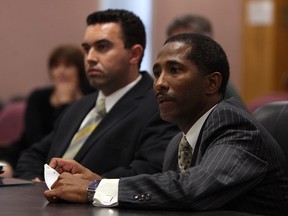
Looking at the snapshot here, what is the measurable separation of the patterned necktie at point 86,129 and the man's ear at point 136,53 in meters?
0.23

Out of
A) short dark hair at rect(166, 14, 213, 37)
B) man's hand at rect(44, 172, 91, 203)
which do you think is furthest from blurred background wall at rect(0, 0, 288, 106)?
man's hand at rect(44, 172, 91, 203)

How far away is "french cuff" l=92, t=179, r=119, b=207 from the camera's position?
212 cm

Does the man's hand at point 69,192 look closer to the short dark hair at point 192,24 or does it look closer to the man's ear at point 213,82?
the man's ear at point 213,82

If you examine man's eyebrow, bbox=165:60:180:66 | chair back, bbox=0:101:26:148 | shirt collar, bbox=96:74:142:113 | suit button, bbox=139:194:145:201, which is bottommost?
chair back, bbox=0:101:26:148

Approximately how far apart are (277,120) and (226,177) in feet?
2.42

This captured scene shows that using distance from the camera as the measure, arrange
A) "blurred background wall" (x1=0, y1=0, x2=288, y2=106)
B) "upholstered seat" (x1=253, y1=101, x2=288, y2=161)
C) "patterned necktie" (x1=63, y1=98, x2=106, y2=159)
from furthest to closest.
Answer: "blurred background wall" (x1=0, y1=0, x2=288, y2=106) → "patterned necktie" (x1=63, y1=98, x2=106, y2=159) → "upholstered seat" (x1=253, y1=101, x2=288, y2=161)

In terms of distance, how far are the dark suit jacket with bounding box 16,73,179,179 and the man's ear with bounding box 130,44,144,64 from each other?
0.31ft

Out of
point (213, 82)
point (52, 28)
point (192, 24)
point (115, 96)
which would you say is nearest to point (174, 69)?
point (213, 82)

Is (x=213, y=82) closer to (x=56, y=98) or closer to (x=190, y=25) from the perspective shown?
(x=190, y=25)

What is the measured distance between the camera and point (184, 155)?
2.41 meters

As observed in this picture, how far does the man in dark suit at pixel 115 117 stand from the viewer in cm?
315

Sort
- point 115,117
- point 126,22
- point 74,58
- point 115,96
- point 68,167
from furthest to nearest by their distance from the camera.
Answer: point 74,58, point 126,22, point 115,96, point 115,117, point 68,167

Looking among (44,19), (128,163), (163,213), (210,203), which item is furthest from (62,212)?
(44,19)

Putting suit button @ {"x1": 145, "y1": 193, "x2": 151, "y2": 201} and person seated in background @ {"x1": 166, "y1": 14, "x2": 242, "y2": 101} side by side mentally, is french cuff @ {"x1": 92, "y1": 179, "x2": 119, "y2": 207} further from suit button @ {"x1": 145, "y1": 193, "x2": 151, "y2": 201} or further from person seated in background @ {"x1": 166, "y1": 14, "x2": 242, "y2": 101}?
person seated in background @ {"x1": 166, "y1": 14, "x2": 242, "y2": 101}
